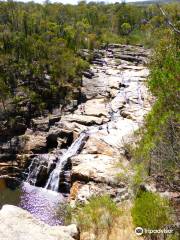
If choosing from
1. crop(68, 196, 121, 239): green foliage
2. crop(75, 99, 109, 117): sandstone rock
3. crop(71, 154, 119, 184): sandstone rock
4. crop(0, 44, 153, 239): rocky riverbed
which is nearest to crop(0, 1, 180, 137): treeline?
crop(0, 44, 153, 239): rocky riverbed

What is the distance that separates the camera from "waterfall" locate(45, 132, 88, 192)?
37.8 m

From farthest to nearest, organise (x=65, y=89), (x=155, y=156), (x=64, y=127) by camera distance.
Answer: (x=65, y=89), (x=64, y=127), (x=155, y=156)

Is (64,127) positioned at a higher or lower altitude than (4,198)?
higher

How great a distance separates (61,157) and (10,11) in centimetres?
6773

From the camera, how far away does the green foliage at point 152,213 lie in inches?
638

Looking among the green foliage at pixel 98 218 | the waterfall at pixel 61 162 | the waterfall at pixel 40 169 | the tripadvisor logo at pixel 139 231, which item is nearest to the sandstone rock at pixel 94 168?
the waterfall at pixel 61 162

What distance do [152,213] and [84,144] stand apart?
23140mm

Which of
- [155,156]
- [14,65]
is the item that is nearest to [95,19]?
[14,65]

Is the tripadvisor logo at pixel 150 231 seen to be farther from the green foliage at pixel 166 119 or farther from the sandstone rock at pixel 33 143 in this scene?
the sandstone rock at pixel 33 143

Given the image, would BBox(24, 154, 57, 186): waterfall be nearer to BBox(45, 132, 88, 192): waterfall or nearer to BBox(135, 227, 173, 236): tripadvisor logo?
BBox(45, 132, 88, 192): waterfall

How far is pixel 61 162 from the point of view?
129 ft

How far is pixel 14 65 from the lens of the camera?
56.4m

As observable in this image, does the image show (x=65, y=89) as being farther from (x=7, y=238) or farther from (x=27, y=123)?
(x=7, y=238)

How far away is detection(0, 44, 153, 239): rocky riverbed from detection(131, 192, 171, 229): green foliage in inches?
327
